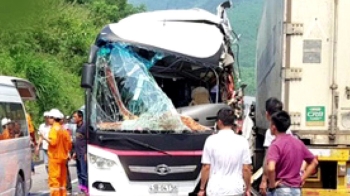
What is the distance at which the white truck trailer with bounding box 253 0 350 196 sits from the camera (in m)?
8.08

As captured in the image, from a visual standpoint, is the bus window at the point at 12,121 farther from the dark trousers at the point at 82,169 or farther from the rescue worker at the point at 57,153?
the dark trousers at the point at 82,169

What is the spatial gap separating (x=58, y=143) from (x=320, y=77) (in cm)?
514

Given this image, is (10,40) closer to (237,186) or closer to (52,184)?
(237,186)

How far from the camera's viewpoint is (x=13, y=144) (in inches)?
396

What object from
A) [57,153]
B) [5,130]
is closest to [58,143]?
[57,153]

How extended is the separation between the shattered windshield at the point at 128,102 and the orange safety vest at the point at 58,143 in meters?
2.98

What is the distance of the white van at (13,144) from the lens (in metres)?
9.48

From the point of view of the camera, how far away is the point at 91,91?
27.8ft

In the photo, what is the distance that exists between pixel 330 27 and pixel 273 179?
3110mm

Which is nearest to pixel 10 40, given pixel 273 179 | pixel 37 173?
pixel 273 179

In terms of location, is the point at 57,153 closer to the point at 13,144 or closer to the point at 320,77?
the point at 13,144

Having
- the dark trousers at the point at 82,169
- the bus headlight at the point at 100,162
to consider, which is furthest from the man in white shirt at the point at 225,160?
the dark trousers at the point at 82,169

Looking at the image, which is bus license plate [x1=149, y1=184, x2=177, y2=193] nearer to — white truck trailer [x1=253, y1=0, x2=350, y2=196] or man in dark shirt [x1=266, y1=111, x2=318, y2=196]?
white truck trailer [x1=253, y1=0, x2=350, y2=196]

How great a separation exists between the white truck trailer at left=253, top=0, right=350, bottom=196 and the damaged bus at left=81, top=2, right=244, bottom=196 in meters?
1.07
